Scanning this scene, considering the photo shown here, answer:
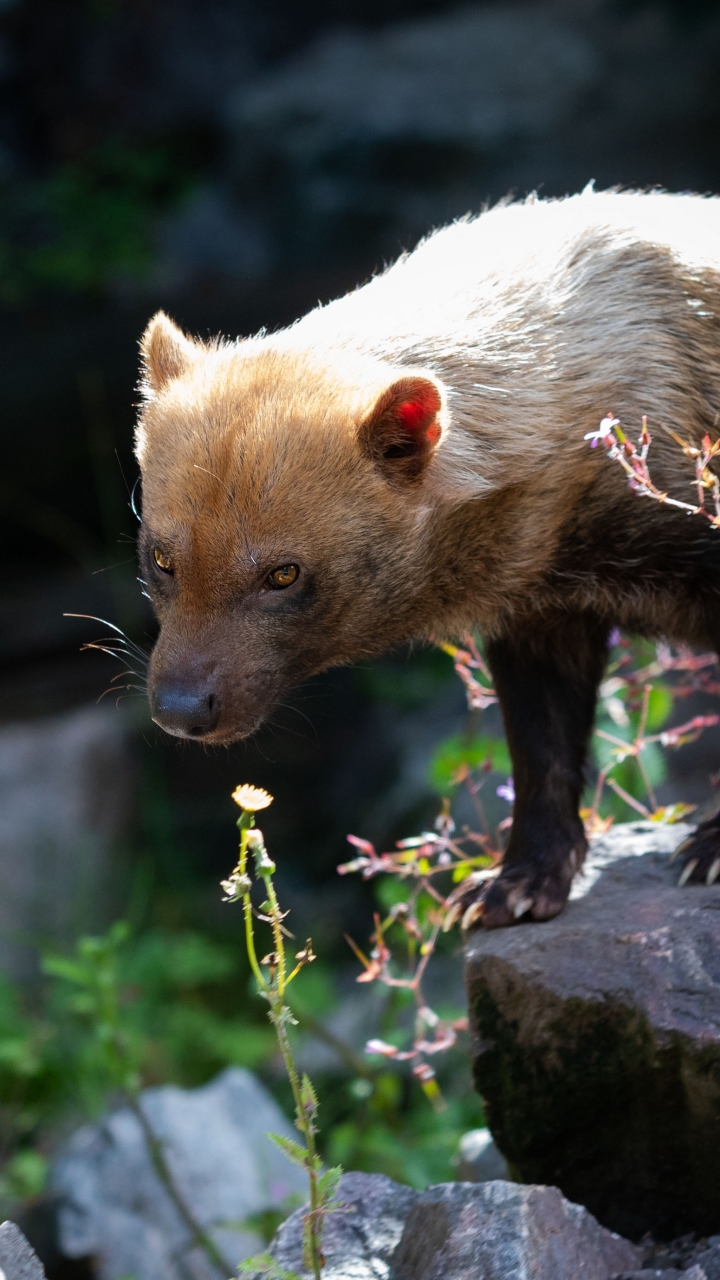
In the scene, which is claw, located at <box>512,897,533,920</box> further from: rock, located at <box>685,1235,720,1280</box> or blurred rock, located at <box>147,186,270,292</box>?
blurred rock, located at <box>147,186,270,292</box>

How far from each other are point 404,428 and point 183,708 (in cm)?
86

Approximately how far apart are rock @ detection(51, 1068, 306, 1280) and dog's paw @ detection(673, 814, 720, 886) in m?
1.96

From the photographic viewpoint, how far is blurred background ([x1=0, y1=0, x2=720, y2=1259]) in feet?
22.1

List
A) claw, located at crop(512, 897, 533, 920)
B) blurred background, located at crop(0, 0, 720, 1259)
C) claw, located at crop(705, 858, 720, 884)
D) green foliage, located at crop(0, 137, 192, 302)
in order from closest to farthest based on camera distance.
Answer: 1. claw, located at crop(705, 858, 720, 884)
2. claw, located at crop(512, 897, 533, 920)
3. blurred background, located at crop(0, 0, 720, 1259)
4. green foliage, located at crop(0, 137, 192, 302)

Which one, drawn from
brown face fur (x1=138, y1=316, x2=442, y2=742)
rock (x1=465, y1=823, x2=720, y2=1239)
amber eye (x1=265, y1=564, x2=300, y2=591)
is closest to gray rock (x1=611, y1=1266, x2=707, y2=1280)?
rock (x1=465, y1=823, x2=720, y2=1239)

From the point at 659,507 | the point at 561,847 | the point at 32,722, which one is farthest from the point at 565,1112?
the point at 32,722

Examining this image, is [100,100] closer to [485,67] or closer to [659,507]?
[485,67]

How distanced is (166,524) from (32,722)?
5.53 meters

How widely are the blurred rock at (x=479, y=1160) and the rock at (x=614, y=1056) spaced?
71 cm

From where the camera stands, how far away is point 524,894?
140 inches

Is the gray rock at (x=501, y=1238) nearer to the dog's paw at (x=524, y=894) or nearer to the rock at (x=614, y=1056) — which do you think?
the rock at (x=614, y=1056)

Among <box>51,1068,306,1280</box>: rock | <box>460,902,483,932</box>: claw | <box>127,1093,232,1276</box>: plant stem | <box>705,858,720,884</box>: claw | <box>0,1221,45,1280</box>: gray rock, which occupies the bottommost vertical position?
<box>51,1068,306,1280</box>: rock

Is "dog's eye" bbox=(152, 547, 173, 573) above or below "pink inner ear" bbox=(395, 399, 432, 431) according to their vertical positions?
below

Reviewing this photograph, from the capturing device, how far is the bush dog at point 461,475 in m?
3.08
